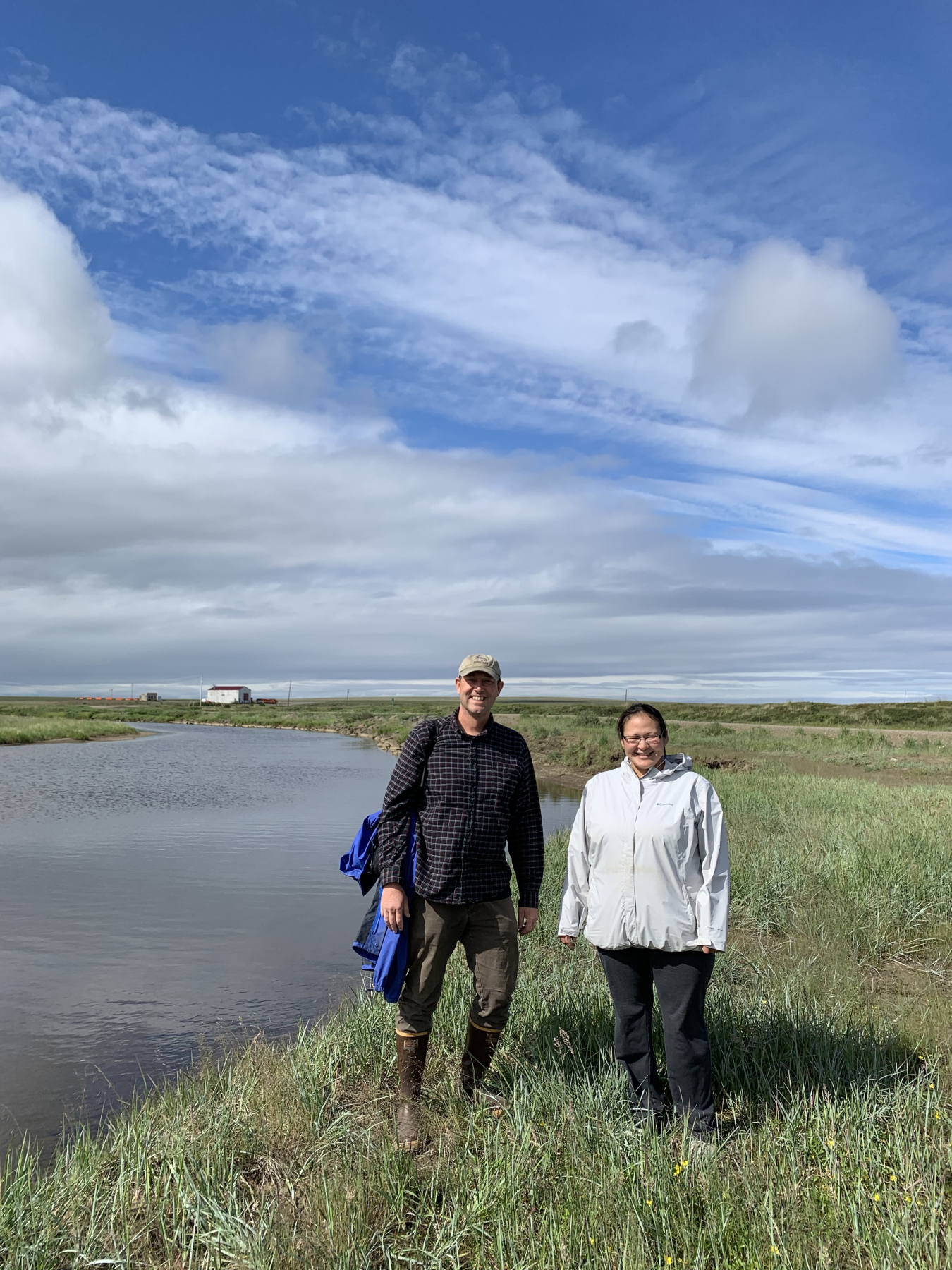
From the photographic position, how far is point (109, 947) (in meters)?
8.95

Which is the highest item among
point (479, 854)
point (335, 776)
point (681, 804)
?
point (681, 804)

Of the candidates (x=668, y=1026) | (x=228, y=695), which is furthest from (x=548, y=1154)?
(x=228, y=695)

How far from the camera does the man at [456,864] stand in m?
3.90

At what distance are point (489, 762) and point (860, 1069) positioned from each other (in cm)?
243

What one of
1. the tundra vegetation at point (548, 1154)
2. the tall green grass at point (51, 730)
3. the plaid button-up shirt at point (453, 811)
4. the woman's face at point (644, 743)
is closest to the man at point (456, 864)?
the plaid button-up shirt at point (453, 811)

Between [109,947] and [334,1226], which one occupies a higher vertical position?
[334,1226]

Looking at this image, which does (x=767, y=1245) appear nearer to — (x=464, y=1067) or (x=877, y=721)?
(x=464, y=1067)

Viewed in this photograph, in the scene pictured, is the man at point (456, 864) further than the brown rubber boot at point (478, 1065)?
No

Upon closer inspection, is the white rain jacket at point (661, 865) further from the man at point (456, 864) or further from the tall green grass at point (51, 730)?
the tall green grass at point (51, 730)

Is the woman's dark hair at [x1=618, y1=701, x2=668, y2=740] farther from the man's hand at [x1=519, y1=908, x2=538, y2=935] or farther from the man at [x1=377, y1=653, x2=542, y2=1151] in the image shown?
the man's hand at [x1=519, y1=908, x2=538, y2=935]

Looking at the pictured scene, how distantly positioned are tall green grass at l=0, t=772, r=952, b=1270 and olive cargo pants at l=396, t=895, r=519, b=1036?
1.35ft

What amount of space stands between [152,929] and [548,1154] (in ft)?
24.9

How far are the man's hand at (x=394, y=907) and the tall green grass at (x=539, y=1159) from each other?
0.95 m

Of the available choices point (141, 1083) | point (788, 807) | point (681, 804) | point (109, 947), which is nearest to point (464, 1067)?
→ point (681, 804)
